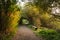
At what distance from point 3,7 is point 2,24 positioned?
1.11 meters

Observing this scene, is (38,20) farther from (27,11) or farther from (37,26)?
(27,11)

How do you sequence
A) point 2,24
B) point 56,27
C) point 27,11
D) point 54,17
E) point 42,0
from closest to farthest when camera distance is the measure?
1. point 2,24
2. point 42,0
3. point 54,17
4. point 56,27
5. point 27,11

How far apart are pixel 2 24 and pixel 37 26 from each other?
11.3 meters

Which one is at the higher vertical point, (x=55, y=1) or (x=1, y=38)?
(x=55, y=1)

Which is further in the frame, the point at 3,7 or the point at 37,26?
the point at 37,26

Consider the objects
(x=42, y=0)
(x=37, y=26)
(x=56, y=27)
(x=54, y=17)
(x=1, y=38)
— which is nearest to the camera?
(x=1, y=38)

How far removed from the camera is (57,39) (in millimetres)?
13484

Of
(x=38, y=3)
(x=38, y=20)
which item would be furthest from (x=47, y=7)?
(x=38, y=20)

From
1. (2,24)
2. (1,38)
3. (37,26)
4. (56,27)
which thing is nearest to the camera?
(1,38)

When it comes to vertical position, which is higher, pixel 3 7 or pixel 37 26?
pixel 3 7

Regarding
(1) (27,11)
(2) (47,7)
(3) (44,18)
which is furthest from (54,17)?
(1) (27,11)

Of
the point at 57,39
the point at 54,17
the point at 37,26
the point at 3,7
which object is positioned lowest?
the point at 37,26

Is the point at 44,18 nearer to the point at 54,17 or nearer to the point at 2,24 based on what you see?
the point at 54,17

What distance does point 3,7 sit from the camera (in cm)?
1058
